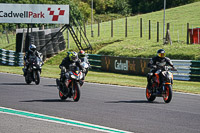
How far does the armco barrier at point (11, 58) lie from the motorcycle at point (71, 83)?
20490 mm

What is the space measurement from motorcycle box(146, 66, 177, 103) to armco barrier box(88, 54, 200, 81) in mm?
9420

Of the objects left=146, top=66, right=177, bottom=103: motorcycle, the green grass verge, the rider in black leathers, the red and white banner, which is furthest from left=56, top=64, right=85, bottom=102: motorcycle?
the red and white banner

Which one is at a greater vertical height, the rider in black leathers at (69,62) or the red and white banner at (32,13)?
the red and white banner at (32,13)

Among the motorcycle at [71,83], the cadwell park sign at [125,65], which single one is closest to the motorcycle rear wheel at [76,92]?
the motorcycle at [71,83]

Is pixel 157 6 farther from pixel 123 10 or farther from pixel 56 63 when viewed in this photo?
pixel 56 63

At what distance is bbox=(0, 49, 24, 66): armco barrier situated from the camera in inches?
1357

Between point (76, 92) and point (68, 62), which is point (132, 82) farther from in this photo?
point (76, 92)

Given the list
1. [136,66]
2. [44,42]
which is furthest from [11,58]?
[136,66]

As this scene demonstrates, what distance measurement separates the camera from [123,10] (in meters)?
98.5

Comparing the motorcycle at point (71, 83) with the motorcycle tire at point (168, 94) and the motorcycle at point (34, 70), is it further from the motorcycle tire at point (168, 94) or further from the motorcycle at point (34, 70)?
the motorcycle at point (34, 70)

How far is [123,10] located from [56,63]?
62.8 m

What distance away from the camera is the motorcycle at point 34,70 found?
19.9 metres

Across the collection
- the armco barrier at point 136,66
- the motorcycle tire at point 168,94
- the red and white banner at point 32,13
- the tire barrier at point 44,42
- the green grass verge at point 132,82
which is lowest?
the green grass verge at point 132,82

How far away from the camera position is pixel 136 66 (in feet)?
93.1
